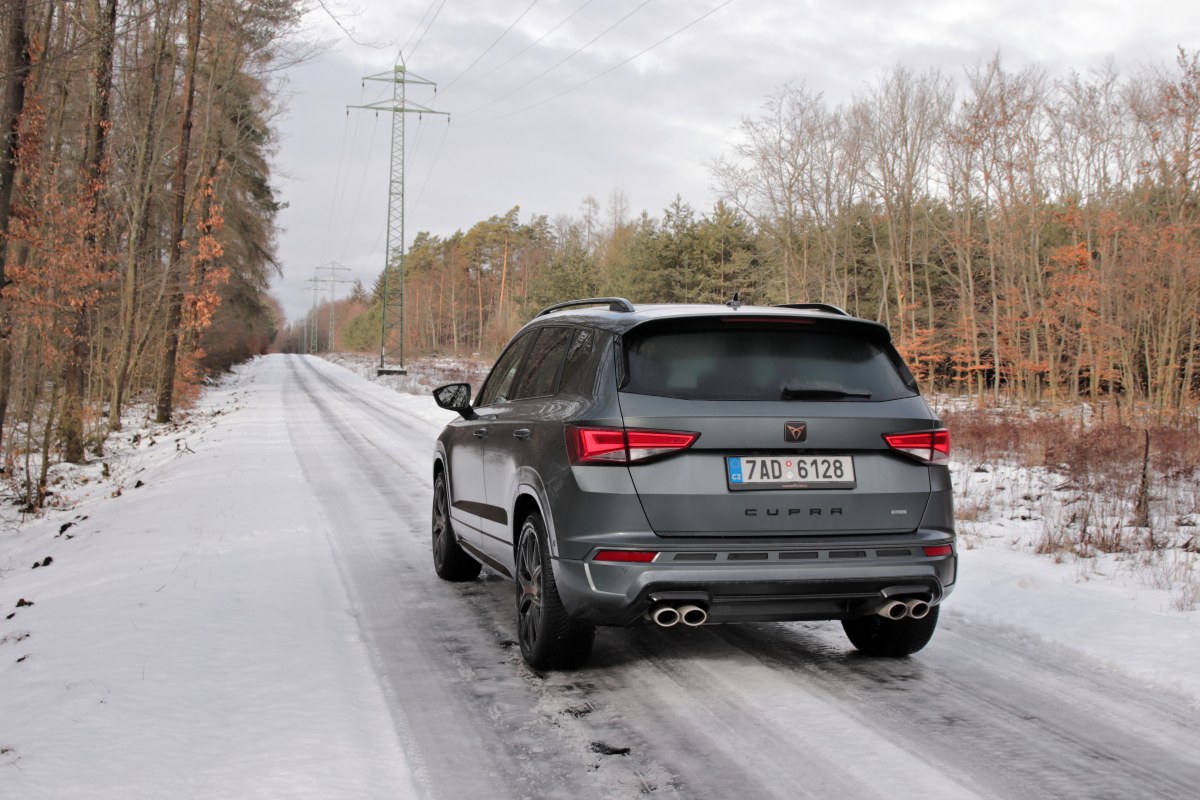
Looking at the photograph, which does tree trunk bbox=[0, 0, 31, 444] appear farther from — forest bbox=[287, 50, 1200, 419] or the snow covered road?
forest bbox=[287, 50, 1200, 419]

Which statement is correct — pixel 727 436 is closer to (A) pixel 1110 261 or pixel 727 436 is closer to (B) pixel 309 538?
(B) pixel 309 538

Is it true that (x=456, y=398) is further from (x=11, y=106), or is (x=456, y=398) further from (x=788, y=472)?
(x=11, y=106)

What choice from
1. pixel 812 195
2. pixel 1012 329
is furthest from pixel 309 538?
pixel 812 195

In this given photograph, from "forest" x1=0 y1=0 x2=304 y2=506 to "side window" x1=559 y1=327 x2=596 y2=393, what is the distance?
6780mm

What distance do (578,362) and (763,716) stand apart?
6.22 feet

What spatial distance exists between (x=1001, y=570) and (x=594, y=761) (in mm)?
4490

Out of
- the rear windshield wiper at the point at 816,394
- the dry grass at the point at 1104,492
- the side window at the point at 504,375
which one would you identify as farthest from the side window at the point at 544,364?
the dry grass at the point at 1104,492

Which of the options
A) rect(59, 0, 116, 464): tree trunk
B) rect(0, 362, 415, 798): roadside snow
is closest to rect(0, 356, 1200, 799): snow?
rect(0, 362, 415, 798): roadside snow

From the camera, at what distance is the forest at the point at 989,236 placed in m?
21.3

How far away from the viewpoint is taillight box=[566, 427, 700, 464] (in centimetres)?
387

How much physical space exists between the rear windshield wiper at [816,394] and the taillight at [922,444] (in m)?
0.24

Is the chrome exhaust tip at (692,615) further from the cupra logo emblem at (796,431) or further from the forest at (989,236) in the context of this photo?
the forest at (989,236)

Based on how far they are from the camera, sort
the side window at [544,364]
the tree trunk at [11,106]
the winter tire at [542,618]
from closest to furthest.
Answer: the winter tire at [542,618]
the side window at [544,364]
the tree trunk at [11,106]

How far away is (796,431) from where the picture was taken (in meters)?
3.94
